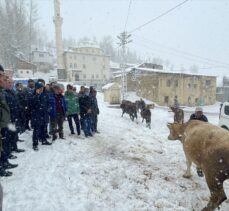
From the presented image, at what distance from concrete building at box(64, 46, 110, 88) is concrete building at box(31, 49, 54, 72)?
5165 mm

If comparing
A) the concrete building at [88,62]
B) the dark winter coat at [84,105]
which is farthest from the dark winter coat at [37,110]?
the concrete building at [88,62]

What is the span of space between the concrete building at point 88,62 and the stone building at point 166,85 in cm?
2254

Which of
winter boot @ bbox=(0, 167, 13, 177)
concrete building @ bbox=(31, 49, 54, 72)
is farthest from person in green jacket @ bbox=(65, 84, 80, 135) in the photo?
concrete building @ bbox=(31, 49, 54, 72)

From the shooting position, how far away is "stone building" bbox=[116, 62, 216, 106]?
3869 centimetres

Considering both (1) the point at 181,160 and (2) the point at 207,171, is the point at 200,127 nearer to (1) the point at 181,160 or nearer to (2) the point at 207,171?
(2) the point at 207,171

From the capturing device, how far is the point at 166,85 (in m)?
39.5

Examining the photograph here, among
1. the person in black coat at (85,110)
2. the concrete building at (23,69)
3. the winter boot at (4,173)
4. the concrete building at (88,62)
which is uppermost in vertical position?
the concrete building at (88,62)

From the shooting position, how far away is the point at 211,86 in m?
45.8

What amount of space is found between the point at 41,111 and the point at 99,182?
306 cm

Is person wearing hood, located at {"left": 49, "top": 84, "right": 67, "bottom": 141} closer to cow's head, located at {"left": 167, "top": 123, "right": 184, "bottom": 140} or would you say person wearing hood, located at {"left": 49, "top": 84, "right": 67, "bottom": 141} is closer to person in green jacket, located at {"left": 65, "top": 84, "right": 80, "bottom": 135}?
person in green jacket, located at {"left": 65, "top": 84, "right": 80, "bottom": 135}

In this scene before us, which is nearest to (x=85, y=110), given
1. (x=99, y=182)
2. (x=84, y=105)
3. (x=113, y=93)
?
(x=84, y=105)

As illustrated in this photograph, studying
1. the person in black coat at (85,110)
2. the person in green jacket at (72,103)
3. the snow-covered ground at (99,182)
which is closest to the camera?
the snow-covered ground at (99,182)

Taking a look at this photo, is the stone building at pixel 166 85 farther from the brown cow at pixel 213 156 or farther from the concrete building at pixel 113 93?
the brown cow at pixel 213 156

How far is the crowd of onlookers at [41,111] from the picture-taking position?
5707 millimetres
